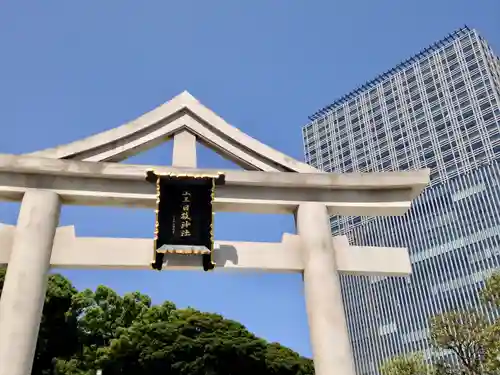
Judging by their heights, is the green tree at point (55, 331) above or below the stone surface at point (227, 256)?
above

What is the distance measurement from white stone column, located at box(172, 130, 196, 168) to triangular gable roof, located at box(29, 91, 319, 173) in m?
0.09

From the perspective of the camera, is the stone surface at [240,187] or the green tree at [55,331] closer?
the stone surface at [240,187]

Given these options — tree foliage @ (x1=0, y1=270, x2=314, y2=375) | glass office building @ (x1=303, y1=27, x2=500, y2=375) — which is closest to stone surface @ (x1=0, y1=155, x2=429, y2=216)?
tree foliage @ (x1=0, y1=270, x2=314, y2=375)

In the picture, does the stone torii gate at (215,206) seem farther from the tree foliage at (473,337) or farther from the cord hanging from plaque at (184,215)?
the tree foliage at (473,337)

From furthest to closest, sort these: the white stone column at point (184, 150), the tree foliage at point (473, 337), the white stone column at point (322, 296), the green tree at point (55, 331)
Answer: the green tree at point (55, 331)
the tree foliage at point (473, 337)
the white stone column at point (184, 150)
the white stone column at point (322, 296)

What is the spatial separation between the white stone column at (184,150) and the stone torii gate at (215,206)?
20 millimetres

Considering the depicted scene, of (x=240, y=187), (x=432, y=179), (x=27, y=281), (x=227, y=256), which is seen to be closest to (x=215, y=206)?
(x=240, y=187)

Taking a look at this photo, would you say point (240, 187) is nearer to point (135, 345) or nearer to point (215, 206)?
point (215, 206)

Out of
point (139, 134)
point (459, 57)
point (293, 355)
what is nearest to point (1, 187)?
point (139, 134)

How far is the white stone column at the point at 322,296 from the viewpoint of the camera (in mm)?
5934

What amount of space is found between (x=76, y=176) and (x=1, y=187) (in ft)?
3.23

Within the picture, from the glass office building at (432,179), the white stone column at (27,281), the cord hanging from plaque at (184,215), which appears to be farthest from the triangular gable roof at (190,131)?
the glass office building at (432,179)

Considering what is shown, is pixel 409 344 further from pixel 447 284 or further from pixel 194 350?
pixel 194 350

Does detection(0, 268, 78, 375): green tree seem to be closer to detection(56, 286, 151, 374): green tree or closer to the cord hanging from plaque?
detection(56, 286, 151, 374): green tree
